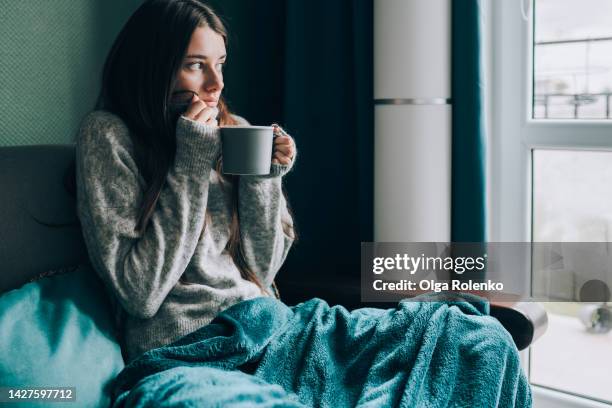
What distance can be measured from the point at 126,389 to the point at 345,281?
2.49 ft

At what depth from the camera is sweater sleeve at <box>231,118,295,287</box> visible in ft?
4.99

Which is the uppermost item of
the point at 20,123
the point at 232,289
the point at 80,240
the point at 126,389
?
the point at 20,123

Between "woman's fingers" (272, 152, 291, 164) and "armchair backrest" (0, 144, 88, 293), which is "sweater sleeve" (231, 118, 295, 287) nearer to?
"woman's fingers" (272, 152, 291, 164)

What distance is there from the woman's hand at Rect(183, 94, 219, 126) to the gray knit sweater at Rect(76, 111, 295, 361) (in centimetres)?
3

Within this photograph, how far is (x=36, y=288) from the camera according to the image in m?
1.31

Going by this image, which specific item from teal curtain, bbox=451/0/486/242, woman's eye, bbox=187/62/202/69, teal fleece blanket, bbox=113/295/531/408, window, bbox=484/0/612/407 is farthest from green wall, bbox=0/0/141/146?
window, bbox=484/0/612/407

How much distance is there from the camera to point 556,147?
2070mm

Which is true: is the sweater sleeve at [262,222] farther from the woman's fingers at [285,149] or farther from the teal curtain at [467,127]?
the teal curtain at [467,127]

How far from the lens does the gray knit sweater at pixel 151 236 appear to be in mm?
1341

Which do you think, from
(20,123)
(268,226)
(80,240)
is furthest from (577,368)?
(20,123)

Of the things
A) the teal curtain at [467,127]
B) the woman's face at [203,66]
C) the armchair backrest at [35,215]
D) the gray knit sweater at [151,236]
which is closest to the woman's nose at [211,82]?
the woman's face at [203,66]

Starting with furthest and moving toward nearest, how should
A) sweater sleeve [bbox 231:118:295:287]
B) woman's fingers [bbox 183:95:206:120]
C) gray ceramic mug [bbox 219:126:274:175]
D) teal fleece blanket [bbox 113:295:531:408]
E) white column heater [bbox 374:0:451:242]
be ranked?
1. white column heater [bbox 374:0:451:242]
2. sweater sleeve [bbox 231:118:295:287]
3. woman's fingers [bbox 183:95:206:120]
4. gray ceramic mug [bbox 219:126:274:175]
5. teal fleece blanket [bbox 113:295:531:408]

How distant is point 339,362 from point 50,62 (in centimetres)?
101

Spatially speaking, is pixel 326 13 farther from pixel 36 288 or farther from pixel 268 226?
pixel 36 288
